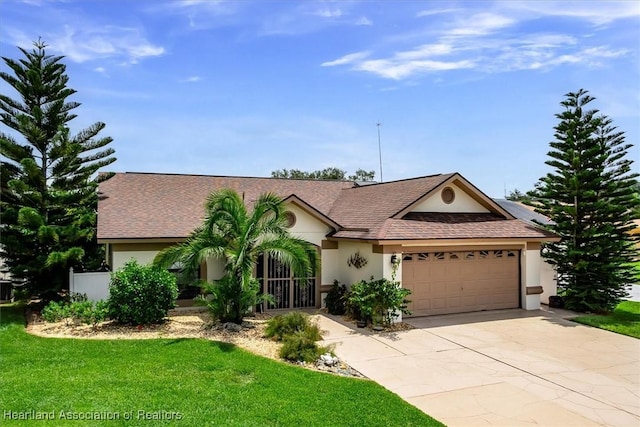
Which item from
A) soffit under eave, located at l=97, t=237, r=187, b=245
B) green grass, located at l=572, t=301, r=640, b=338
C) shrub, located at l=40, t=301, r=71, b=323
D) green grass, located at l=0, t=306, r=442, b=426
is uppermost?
soffit under eave, located at l=97, t=237, r=187, b=245

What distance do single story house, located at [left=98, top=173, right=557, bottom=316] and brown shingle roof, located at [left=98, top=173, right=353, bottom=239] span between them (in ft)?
0.18

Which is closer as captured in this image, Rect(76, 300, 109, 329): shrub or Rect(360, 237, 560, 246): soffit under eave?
Rect(76, 300, 109, 329): shrub

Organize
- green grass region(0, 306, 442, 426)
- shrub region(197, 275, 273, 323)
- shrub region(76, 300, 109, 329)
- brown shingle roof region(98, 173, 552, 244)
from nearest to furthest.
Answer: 1. green grass region(0, 306, 442, 426)
2. shrub region(197, 275, 273, 323)
3. shrub region(76, 300, 109, 329)
4. brown shingle roof region(98, 173, 552, 244)

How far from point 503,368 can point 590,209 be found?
8801mm

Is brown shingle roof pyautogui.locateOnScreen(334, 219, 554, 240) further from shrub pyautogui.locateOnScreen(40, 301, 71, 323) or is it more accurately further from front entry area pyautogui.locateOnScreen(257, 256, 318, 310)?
shrub pyautogui.locateOnScreen(40, 301, 71, 323)

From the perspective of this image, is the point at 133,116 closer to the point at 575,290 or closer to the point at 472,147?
the point at 472,147

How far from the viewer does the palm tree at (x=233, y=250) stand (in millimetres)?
11305

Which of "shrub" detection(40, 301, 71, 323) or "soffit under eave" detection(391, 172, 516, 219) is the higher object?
"soffit under eave" detection(391, 172, 516, 219)

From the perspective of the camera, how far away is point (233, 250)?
11641mm

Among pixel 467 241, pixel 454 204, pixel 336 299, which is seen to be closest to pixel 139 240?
pixel 336 299

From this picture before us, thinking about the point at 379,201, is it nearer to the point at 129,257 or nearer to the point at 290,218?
the point at 290,218

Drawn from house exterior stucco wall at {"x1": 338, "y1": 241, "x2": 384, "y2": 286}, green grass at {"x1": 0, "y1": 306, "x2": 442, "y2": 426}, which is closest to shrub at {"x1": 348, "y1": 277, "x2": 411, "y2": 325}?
house exterior stucco wall at {"x1": 338, "y1": 241, "x2": 384, "y2": 286}

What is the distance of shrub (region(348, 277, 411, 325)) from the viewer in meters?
12.2

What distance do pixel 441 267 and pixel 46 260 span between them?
40.9 ft
